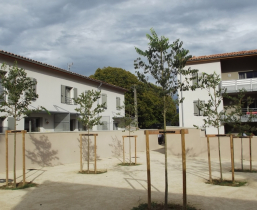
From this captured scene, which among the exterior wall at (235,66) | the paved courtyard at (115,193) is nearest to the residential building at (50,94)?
the paved courtyard at (115,193)

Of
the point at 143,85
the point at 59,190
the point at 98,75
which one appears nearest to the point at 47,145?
the point at 59,190

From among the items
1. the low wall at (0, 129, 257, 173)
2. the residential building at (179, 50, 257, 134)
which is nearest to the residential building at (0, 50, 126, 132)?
the low wall at (0, 129, 257, 173)

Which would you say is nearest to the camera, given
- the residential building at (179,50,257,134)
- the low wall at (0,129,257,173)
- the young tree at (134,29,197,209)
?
the young tree at (134,29,197,209)

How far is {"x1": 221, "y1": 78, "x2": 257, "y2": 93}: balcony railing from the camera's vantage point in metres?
23.4

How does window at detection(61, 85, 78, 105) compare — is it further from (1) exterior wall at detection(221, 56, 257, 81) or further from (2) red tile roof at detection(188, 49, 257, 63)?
(1) exterior wall at detection(221, 56, 257, 81)

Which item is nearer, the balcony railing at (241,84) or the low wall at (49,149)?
the low wall at (49,149)

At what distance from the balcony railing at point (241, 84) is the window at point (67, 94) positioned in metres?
13.1

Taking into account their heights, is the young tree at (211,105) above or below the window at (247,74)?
below

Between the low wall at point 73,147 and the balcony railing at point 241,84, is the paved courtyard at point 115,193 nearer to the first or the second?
the low wall at point 73,147

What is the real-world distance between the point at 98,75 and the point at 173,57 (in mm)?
33242

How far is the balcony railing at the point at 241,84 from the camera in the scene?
2338cm

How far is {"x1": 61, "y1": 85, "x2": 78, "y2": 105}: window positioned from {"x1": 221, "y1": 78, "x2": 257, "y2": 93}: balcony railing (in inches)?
517

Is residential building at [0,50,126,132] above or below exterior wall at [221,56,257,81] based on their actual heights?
below

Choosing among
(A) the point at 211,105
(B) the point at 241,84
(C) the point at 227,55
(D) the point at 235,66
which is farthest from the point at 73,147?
(D) the point at 235,66
